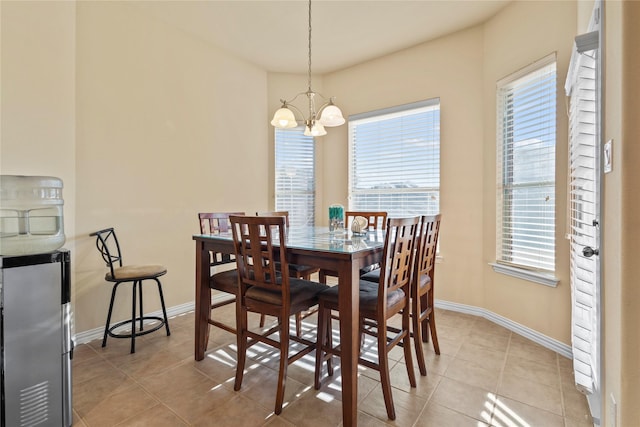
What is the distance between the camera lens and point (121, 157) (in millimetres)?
2693

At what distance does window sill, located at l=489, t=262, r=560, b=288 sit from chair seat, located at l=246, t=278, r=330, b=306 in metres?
1.78

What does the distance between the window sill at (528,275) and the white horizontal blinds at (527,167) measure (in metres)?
0.06

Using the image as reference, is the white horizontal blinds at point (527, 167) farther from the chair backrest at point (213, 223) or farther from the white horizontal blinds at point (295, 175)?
the chair backrest at point (213, 223)

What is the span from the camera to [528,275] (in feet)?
8.32

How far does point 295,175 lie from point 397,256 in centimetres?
268

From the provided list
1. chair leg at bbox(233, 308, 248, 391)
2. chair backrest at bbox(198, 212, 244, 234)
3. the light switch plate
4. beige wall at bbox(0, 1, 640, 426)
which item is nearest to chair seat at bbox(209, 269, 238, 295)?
chair leg at bbox(233, 308, 248, 391)

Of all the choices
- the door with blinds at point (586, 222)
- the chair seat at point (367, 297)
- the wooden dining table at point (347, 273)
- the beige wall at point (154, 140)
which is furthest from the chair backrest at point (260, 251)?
the beige wall at point (154, 140)

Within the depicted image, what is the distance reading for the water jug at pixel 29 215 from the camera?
159 cm

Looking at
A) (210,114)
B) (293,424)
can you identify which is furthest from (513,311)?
(210,114)

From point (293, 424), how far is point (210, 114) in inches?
119

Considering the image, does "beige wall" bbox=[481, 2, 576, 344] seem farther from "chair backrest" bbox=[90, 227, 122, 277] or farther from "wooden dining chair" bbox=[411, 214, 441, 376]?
"chair backrest" bbox=[90, 227, 122, 277]

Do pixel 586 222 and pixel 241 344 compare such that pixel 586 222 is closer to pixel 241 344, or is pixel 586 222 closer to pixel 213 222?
pixel 241 344

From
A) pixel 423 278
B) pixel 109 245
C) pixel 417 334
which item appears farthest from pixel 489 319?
pixel 109 245

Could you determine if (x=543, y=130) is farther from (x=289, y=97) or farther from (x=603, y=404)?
(x=289, y=97)
